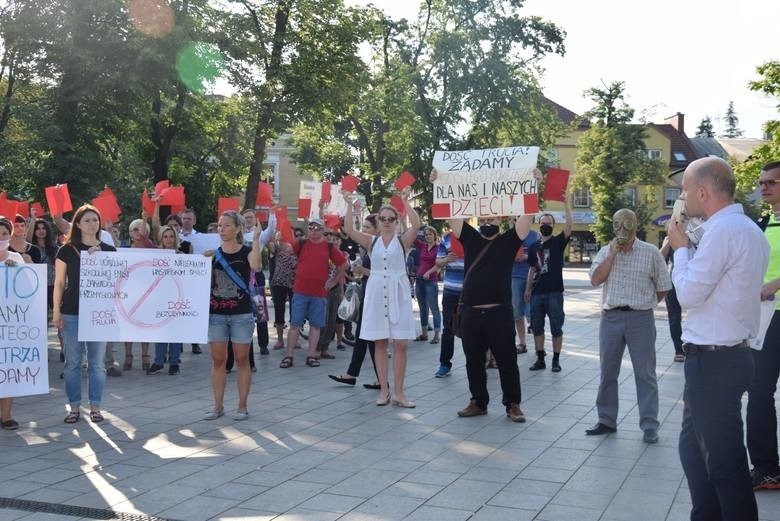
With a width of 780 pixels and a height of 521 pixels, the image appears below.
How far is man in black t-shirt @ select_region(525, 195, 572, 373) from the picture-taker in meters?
11.4

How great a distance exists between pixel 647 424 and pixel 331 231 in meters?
6.11

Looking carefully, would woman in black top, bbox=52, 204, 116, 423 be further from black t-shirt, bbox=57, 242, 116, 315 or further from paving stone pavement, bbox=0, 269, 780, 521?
paving stone pavement, bbox=0, 269, 780, 521

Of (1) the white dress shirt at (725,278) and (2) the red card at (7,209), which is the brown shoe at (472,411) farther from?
(2) the red card at (7,209)

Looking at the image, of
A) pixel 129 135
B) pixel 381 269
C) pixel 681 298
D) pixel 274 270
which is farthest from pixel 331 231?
pixel 129 135

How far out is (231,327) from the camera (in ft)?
27.1

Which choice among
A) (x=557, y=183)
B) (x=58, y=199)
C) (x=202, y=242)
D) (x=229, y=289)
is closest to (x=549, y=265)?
(x=557, y=183)

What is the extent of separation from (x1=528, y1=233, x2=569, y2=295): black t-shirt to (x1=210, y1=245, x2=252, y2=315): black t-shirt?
178 inches

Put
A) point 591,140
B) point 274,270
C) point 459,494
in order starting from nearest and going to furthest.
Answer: point 459,494 → point 274,270 → point 591,140

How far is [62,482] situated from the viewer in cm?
617

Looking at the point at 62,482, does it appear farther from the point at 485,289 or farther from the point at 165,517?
the point at 485,289

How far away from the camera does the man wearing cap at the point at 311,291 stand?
38.6ft

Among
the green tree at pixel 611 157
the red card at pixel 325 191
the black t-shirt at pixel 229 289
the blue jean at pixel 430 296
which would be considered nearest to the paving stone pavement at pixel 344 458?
the black t-shirt at pixel 229 289

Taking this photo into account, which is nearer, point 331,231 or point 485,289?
point 485,289

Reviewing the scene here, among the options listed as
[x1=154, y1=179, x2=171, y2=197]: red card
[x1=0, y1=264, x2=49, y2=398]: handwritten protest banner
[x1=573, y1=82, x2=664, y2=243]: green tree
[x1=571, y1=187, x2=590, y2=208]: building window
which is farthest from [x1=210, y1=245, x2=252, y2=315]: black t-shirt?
[x1=571, y1=187, x2=590, y2=208]: building window
